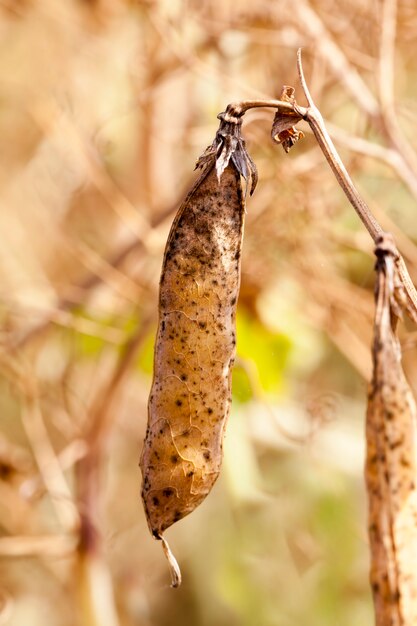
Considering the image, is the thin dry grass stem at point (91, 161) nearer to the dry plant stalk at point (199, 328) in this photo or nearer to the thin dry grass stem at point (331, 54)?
the thin dry grass stem at point (331, 54)

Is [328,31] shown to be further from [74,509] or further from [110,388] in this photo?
[74,509]

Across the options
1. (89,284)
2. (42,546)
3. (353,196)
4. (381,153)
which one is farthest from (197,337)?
(89,284)

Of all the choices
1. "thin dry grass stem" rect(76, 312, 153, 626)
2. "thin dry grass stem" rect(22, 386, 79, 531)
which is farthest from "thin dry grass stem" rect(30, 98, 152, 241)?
"thin dry grass stem" rect(22, 386, 79, 531)

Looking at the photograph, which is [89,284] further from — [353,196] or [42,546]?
[353,196]

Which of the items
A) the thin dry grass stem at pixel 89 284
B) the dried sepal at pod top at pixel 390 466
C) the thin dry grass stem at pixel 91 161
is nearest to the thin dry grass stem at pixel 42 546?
the thin dry grass stem at pixel 89 284

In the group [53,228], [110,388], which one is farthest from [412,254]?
[53,228]

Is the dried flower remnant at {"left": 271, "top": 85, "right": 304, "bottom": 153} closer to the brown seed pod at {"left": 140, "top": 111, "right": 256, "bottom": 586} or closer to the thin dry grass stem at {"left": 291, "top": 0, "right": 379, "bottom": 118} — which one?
the brown seed pod at {"left": 140, "top": 111, "right": 256, "bottom": 586}
